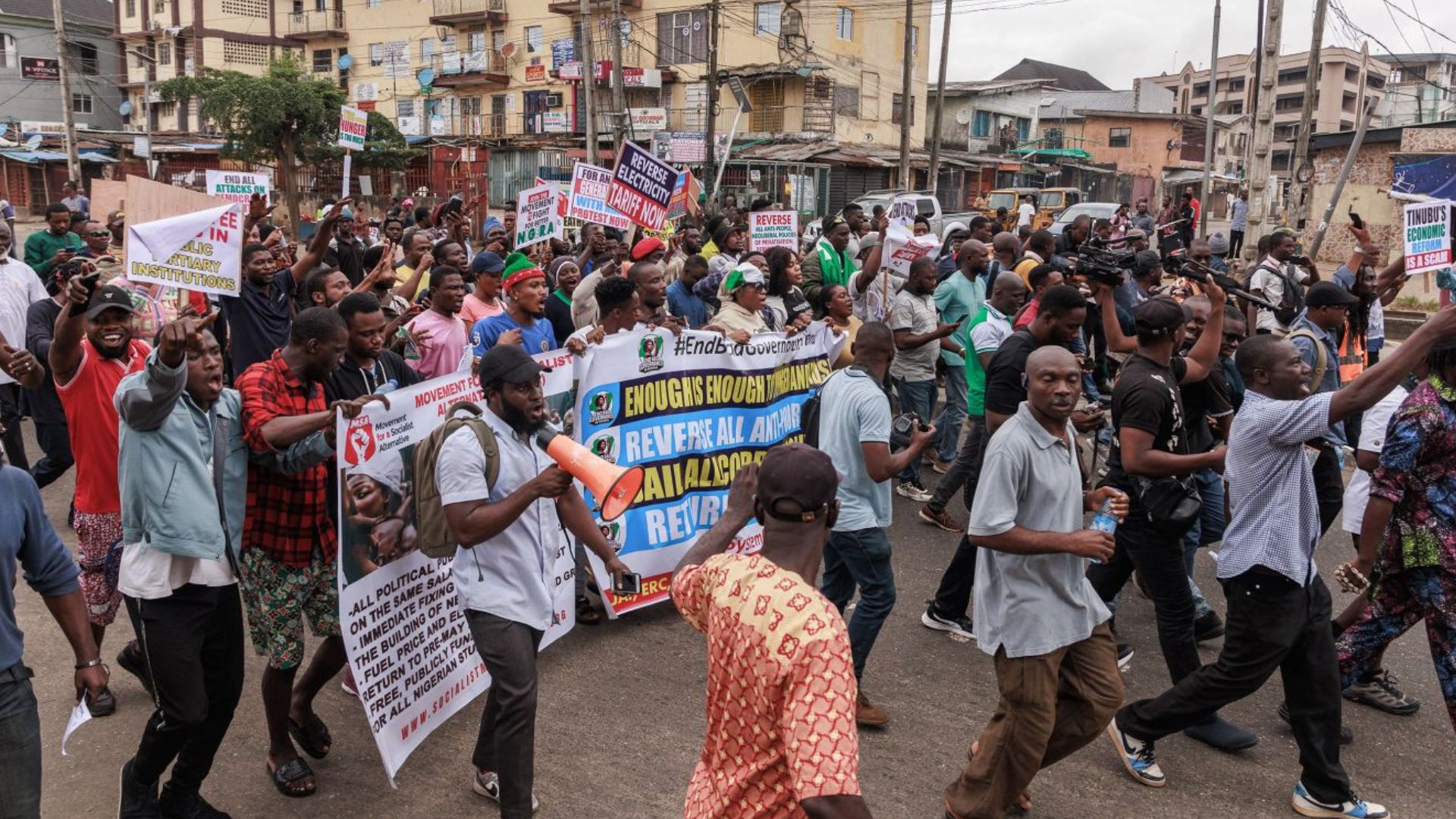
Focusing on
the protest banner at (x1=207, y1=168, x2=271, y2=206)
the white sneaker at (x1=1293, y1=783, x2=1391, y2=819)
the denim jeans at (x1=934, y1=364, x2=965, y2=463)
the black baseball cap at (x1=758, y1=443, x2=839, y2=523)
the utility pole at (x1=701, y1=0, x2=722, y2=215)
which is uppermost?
the utility pole at (x1=701, y1=0, x2=722, y2=215)

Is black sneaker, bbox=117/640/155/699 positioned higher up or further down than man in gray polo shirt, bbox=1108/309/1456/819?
further down

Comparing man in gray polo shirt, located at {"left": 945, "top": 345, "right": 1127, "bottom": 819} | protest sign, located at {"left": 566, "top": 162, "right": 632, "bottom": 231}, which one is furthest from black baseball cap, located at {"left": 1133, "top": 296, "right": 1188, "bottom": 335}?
protest sign, located at {"left": 566, "top": 162, "right": 632, "bottom": 231}

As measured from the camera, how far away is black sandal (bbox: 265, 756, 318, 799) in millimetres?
4246

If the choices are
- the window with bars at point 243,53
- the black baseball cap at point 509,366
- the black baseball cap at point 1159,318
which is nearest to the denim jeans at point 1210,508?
the black baseball cap at point 1159,318

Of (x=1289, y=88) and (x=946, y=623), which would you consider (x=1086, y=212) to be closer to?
(x=946, y=623)

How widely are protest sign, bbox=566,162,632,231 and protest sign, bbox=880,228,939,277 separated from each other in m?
2.56

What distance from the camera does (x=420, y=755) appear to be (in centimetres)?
458

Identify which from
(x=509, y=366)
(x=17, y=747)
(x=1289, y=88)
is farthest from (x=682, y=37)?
(x=1289, y=88)

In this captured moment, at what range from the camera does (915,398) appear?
866 centimetres

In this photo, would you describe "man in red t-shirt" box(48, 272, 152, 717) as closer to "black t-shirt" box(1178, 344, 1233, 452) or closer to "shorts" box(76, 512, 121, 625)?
"shorts" box(76, 512, 121, 625)

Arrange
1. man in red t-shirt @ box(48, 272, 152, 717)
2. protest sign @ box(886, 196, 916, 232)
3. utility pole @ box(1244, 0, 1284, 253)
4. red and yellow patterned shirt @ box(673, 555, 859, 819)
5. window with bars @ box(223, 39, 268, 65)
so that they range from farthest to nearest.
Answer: window with bars @ box(223, 39, 268, 65)
utility pole @ box(1244, 0, 1284, 253)
protest sign @ box(886, 196, 916, 232)
man in red t-shirt @ box(48, 272, 152, 717)
red and yellow patterned shirt @ box(673, 555, 859, 819)

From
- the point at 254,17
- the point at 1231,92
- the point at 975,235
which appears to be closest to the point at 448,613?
the point at 975,235

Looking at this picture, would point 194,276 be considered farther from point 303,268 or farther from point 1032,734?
A: point 1032,734

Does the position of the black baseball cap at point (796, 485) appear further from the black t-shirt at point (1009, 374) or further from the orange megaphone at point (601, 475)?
the black t-shirt at point (1009, 374)
